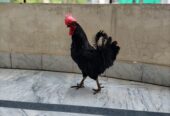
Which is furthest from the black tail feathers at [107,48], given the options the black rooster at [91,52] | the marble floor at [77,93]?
the marble floor at [77,93]

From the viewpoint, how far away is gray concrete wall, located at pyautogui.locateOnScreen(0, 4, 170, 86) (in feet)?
9.23

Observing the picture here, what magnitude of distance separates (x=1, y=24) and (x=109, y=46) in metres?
1.60

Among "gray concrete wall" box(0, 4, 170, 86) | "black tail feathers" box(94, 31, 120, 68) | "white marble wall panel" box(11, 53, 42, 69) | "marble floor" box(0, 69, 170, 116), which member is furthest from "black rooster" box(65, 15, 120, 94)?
"white marble wall panel" box(11, 53, 42, 69)

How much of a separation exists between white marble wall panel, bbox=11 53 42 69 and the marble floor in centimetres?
25

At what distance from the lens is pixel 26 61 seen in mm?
3447

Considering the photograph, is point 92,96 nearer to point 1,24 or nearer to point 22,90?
point 22,90

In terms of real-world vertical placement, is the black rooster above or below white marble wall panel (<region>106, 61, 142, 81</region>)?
above

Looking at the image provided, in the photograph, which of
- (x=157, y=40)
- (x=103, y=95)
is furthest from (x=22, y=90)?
(x=157, y=40)

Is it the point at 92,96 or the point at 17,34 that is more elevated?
the point at 17,34

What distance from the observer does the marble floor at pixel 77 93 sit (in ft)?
7.78

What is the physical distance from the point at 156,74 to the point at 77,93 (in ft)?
2.90

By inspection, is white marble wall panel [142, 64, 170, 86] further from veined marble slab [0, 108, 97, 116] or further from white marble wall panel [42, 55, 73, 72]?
veined marble slab [0, 108, 97, 116]

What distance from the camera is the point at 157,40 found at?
281 centimetres

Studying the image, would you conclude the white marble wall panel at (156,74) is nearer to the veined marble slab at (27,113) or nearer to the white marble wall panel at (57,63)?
the white marble wall panel at (57,63)
